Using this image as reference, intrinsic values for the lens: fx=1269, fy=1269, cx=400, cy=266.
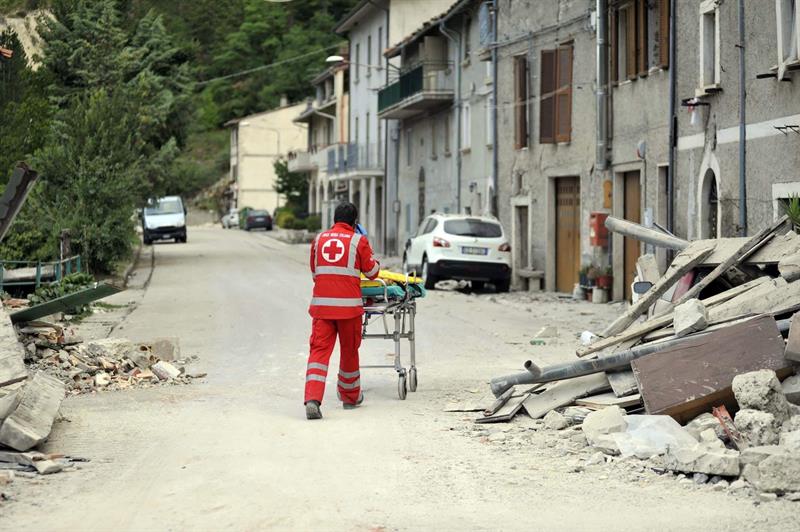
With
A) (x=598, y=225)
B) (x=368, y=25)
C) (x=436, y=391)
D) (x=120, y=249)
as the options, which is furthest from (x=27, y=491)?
(x=368, y=25)

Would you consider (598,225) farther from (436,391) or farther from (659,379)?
(659,379)

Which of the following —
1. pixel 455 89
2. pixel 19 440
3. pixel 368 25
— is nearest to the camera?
pixel 19 440

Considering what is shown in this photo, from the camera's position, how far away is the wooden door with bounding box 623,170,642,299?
23.4 m

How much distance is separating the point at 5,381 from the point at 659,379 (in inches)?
183

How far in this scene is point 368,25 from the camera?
53938 millimetres

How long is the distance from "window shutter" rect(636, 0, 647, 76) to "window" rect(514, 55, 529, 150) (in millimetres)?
6584

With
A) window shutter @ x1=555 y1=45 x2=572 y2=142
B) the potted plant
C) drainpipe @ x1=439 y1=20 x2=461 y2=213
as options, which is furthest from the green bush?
the potted plant

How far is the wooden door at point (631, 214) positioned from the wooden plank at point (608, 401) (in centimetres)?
1393

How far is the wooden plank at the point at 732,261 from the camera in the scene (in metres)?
11.4

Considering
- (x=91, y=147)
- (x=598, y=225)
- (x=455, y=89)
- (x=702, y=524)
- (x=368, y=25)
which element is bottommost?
(x=702, y=524)

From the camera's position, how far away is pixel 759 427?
7.75 m

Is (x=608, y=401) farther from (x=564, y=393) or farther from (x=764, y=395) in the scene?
(x=764, y=395)

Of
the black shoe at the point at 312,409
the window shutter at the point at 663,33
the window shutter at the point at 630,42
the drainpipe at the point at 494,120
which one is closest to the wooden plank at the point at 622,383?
the black shoe at the point at 312,409

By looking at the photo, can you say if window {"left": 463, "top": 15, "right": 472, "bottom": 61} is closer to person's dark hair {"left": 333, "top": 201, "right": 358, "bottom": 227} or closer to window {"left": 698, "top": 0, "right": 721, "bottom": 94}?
window {"left": 698, "top": 0, "right": 721, "bottom": 94}
